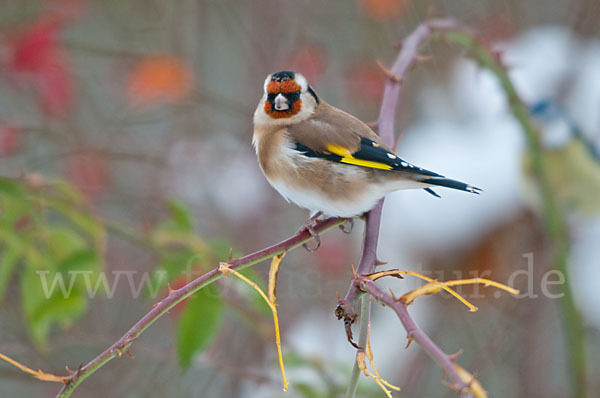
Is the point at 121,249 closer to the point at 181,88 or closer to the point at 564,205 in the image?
the point at 181,88

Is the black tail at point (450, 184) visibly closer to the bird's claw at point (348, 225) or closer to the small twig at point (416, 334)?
the bird's claw at point (348, 225)

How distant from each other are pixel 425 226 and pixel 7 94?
2004 mm

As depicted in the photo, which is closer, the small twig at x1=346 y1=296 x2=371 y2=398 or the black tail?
the small twig at x1=346 y1=296 x2=371 y2=398

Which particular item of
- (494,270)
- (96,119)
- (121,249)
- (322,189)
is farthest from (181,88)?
(322,189)

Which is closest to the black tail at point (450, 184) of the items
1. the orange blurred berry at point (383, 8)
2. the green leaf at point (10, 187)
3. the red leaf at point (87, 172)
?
the green leaf at point (10, 187)

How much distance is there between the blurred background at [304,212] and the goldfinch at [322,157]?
45 centimetres

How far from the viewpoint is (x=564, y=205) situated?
191cm

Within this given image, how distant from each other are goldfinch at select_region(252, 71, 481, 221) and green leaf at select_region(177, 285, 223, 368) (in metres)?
0.22

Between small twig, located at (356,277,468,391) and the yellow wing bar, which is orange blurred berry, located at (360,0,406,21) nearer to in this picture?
the yellow wing bar

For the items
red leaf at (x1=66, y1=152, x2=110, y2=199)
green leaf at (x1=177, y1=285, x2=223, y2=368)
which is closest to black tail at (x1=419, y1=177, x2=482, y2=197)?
green leaf at (x1=177, y1=285, x2=223, y2=368)

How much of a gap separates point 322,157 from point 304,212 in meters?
1.60

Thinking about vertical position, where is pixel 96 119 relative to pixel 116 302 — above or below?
above

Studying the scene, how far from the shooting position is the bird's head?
1188mm

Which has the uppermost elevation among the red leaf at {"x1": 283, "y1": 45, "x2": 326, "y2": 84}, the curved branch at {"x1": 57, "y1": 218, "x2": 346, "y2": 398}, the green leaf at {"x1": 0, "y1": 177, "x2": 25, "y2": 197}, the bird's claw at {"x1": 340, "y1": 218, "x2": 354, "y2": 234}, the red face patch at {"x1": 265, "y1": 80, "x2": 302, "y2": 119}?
the red leaf at {"x1": 283, "y1": 45, "x2": 326, "y2": 84}
